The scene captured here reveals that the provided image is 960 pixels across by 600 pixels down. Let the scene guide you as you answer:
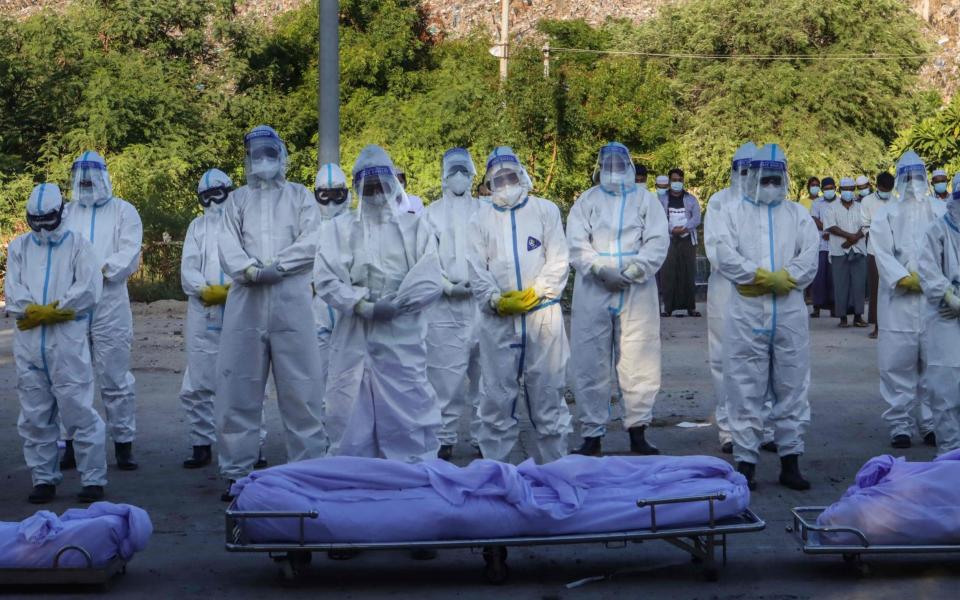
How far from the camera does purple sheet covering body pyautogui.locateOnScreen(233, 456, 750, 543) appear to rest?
6.05 m

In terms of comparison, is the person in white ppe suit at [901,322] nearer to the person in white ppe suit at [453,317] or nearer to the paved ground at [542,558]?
the paved ground at [542,558]

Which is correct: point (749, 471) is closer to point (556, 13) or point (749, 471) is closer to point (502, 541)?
point (502, 541)

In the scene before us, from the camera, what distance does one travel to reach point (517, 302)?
27.2 feet

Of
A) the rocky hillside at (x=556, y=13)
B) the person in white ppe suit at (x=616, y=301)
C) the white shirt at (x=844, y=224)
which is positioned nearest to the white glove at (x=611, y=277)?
the person in white ppe suit at (x=616, y=301)

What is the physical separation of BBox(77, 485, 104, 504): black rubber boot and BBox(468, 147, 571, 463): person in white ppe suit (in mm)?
2444

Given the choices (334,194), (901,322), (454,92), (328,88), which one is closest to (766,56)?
(454,92)

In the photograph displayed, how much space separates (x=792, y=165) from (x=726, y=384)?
24000 millimetres

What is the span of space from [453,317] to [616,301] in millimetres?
1225

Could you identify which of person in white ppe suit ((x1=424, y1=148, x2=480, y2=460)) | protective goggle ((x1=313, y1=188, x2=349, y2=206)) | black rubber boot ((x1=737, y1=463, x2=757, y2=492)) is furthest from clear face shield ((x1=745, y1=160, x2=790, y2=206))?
protective goggle ((x1=313, y1=188, x2=349, y2=206))

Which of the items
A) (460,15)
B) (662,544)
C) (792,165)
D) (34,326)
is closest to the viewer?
(662,544)

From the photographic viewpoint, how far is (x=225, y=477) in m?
8.09

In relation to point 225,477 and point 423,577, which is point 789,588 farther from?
point 225,477

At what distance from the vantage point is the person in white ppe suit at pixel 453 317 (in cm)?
941

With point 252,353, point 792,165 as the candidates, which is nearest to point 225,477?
point 252,353
